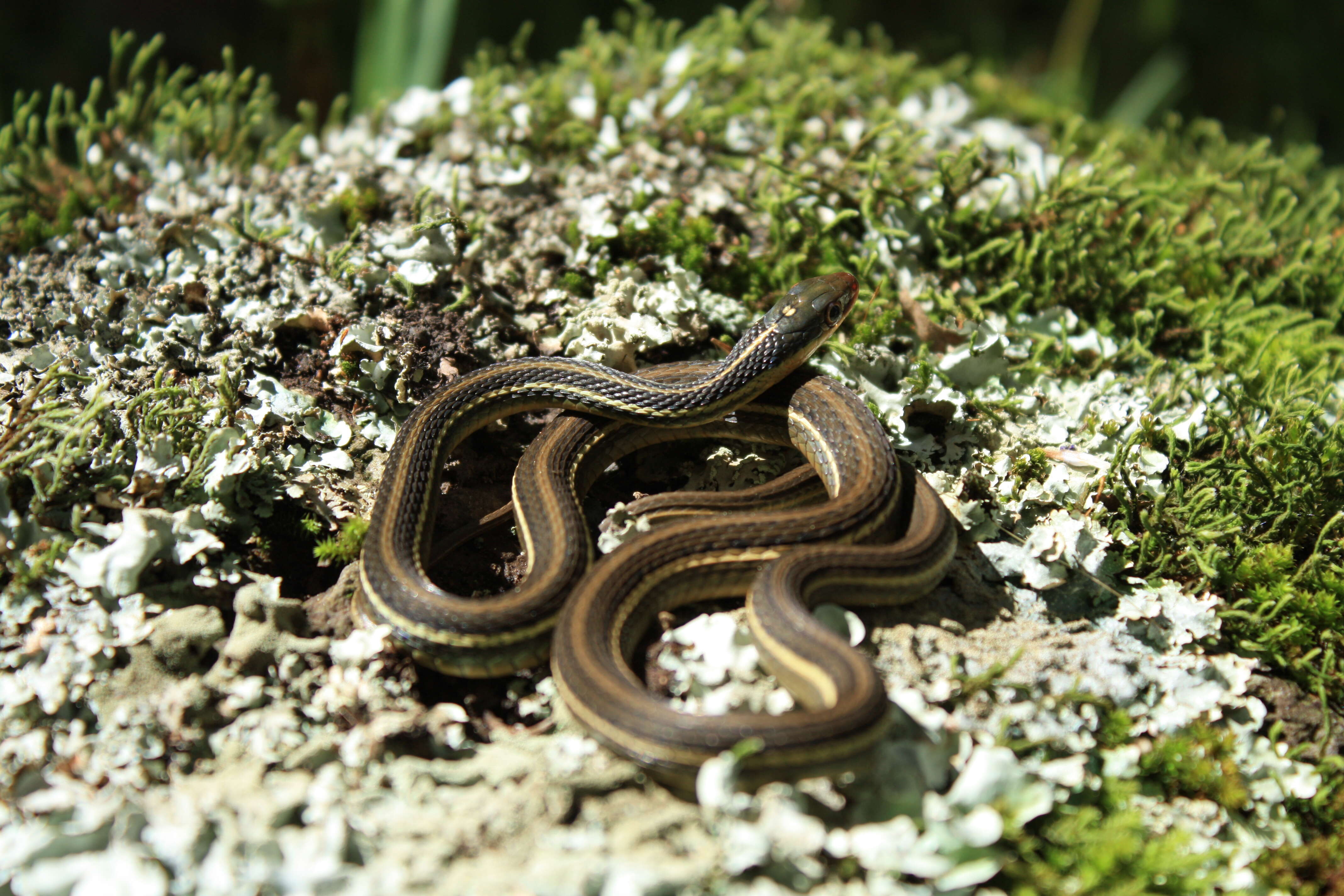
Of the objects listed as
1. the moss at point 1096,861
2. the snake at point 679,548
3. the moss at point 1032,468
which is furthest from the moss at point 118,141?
the moss at point 1096,861

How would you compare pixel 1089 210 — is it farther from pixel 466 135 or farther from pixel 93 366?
pixel 93 366

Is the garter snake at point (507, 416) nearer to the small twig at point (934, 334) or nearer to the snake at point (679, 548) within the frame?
the snake at point (679, 548)

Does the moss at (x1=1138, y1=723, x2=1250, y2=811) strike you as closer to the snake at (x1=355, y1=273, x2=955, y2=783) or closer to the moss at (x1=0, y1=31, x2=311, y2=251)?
the snake at (x1=355, y1=273, x2=955, y2=783)

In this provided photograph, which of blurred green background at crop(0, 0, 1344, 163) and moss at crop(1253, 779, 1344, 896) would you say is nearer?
moss at crop(1253, 779, 1344, 896)

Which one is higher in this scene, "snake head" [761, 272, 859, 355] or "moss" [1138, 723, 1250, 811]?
"snake head" [761, 272, 859, 355]

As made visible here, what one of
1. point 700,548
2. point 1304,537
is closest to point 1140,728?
point 1304,537

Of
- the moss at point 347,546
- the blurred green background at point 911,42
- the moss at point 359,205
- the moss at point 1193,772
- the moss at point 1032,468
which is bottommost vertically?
the moss at point 347,546

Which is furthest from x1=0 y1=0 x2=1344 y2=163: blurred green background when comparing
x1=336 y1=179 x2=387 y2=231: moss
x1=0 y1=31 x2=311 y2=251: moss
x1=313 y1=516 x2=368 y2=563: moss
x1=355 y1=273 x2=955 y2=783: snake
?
x1=313 y1=516 x2=368 y2=563: moss
